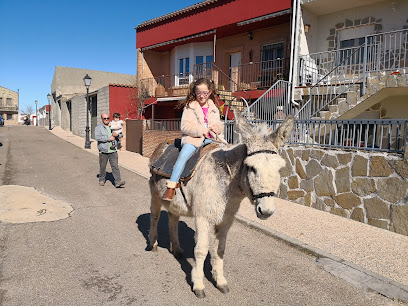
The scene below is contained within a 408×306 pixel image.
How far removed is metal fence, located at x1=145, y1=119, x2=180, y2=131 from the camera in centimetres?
1497

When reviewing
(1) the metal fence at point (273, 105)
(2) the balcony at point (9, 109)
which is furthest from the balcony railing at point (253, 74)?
(2) the balcony at point (9, 109)

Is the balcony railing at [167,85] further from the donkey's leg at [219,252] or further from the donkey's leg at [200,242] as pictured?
the donkey's leg at [200,242]

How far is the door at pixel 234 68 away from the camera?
17.2m

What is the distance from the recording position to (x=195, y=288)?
3.40 m

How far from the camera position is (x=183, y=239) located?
5176 mm

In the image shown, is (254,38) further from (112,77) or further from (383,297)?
(112,77)

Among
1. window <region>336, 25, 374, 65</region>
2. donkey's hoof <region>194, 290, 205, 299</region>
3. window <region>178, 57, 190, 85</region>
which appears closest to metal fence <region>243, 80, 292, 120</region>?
window <region>336, 25, 374, 65</region>

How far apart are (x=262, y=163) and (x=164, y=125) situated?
13.7 meters

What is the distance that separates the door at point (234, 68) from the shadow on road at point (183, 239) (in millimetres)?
12093

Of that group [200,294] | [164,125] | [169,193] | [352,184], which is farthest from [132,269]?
[164,125]

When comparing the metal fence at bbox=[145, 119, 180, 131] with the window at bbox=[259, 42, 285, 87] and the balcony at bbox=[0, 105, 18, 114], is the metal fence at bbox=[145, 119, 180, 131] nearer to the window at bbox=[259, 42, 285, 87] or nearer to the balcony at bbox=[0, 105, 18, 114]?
the window at bbox=[259, 42, 285, 87]

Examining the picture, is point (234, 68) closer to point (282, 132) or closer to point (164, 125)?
point (164, 125)

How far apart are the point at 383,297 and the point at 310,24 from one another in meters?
12.4

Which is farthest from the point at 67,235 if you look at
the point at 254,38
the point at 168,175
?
the point at 254,38
